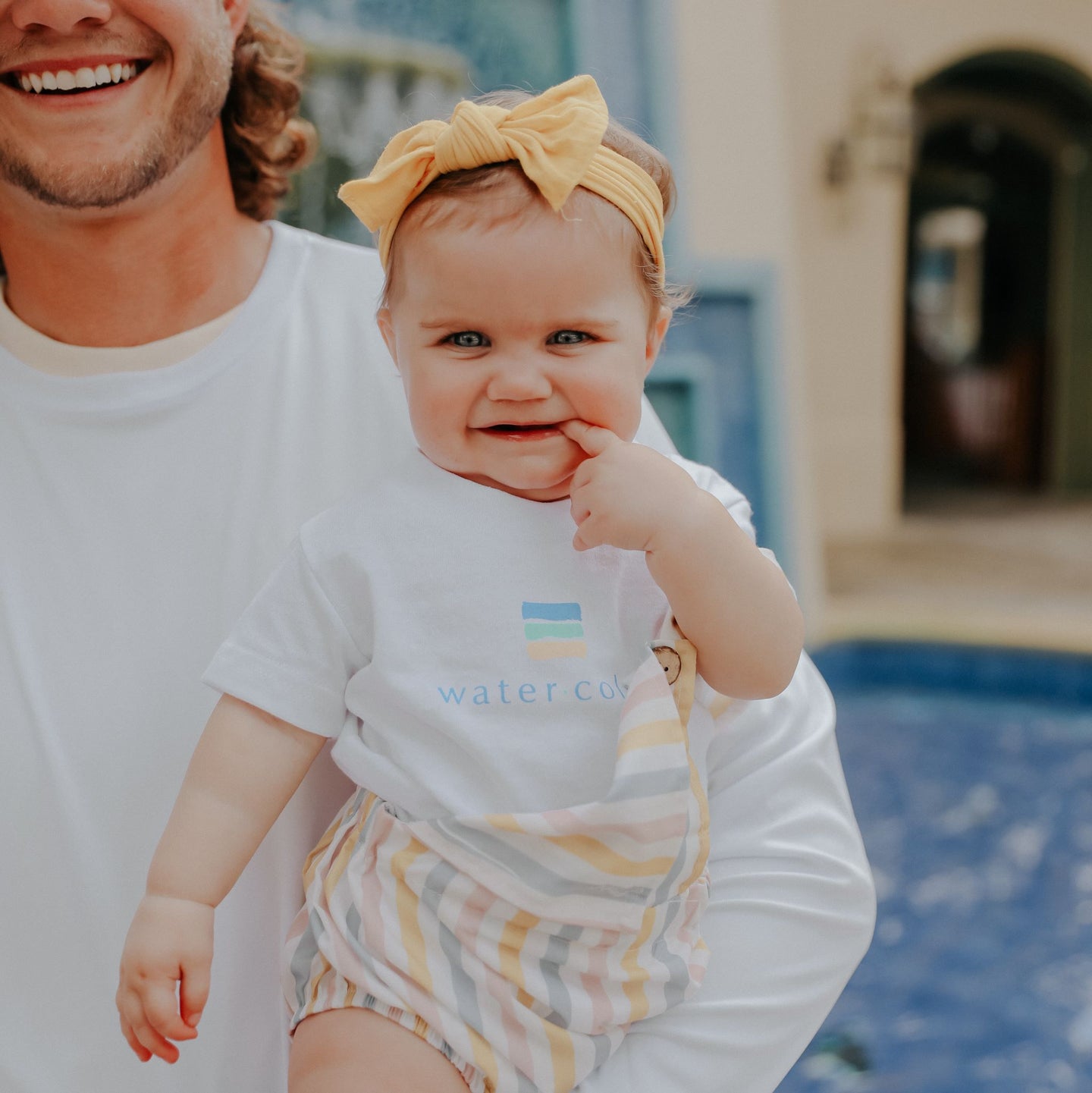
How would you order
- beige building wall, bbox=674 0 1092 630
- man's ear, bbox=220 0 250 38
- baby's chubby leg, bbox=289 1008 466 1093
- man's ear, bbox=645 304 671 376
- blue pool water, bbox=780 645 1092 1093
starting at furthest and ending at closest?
beige building wall, bbox=674 0 1092 630
blue pool water, bbox=780 645 1092 1093
man's ear, bbox=220 0 250 38
man's ear, bbox=645 304 671 376
baby's chubby leg, bbox=289 1008 466 1093

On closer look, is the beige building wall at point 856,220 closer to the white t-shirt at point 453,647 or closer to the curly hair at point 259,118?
the curly hair at point 259,118

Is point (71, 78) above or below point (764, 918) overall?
above

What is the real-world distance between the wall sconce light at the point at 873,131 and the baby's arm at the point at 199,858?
791cm

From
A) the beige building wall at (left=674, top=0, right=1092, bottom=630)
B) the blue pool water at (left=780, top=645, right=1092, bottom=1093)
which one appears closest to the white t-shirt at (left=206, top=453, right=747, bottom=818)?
the blue pool water at (left=780, top=645, right=1092, bottom=1093)

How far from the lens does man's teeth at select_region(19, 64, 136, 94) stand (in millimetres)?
1186

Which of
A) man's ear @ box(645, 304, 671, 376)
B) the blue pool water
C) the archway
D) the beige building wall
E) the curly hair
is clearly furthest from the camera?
the archway

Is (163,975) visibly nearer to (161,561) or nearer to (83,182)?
(161,561)

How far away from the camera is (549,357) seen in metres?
1.03

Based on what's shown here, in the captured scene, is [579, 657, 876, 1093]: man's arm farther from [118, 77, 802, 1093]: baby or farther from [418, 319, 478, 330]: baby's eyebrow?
[418, 319, 478, 330]: baby's eyebrow

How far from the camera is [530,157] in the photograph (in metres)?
1.01

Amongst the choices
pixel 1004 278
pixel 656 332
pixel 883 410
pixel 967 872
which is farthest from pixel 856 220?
pixel 656 332

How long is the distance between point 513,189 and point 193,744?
1.97 ft

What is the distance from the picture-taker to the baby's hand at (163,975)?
957 mm

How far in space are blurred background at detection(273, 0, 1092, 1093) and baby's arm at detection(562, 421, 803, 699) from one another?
0.46 metres
